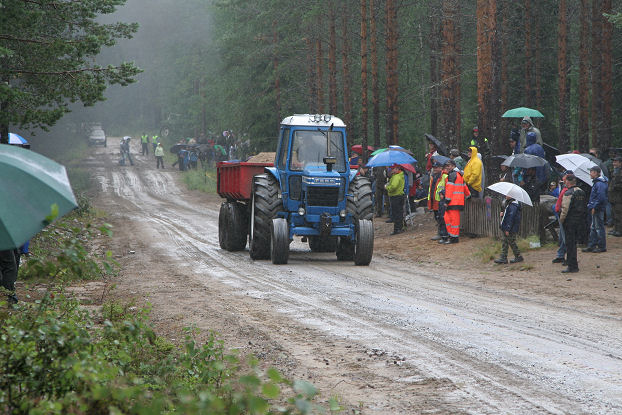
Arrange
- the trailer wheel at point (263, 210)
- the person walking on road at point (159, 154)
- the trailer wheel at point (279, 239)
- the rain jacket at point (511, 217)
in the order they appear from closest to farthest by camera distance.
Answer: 1. the trailer wheel at point (279, 239)
2. the rain jacket at point (511, 217)
3. the trailer wheel at point (263, 210)
4. the person walking on road at point (159, 154)

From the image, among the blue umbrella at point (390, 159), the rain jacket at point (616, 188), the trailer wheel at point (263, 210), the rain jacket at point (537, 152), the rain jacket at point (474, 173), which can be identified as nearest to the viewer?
the trailer wheel at point (263, 210)

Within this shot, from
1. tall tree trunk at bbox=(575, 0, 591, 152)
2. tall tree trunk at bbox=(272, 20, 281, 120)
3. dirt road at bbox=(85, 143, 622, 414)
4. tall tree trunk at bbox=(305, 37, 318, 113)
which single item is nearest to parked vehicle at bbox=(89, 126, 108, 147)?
tall tree trunk at bbox=(272, 20, 281, 120)

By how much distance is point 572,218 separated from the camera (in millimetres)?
14047

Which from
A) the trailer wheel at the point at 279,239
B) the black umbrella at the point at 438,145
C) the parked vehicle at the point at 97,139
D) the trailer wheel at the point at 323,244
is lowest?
the trailer wheel at the point at 323,244

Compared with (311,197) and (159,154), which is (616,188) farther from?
(159,154)

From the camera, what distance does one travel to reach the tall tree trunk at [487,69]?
19609 millimetres

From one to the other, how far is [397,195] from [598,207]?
682 centimetres

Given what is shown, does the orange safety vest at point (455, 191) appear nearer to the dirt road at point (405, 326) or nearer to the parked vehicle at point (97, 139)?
the dirt road at point (405, 326)

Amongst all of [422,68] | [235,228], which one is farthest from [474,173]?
[422,68]

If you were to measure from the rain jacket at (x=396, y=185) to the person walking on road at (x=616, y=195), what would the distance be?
568cm

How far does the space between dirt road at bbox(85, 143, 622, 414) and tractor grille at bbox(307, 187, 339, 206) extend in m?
1.27

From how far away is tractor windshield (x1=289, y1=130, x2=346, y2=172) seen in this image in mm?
15828

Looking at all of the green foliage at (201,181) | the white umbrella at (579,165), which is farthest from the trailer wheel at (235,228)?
the green foliage at (201,181)

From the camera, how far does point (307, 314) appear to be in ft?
32.0
